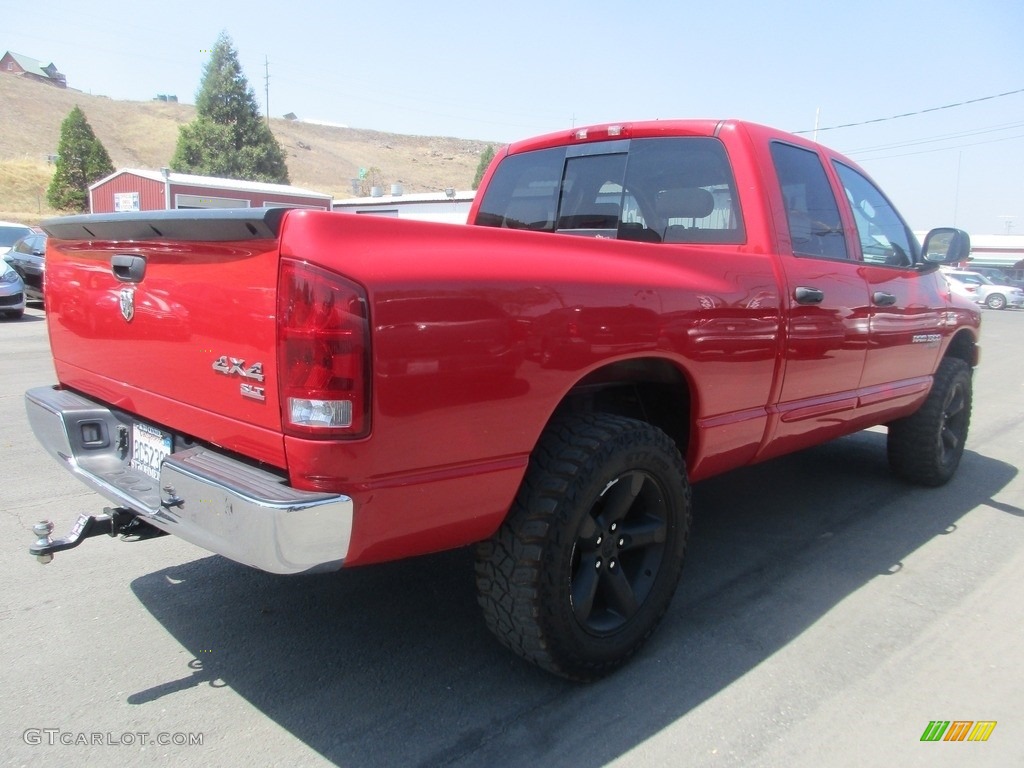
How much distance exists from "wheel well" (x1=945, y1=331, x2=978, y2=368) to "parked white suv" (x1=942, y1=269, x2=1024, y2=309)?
3005 cm

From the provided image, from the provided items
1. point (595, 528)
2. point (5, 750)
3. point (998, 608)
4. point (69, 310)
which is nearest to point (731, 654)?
point (595, 528)

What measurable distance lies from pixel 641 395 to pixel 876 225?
203 centimetres

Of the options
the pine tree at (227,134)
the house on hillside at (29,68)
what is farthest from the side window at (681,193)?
the house on hillside at (29,68)

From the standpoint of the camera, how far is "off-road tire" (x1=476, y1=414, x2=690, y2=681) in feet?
7.90

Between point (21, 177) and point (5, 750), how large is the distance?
50915 millimetres

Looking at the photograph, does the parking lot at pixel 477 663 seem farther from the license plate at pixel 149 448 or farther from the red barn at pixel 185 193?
the red barn at pixel 185 193

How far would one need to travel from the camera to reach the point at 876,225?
167 inches

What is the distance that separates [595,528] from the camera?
8.57 ft

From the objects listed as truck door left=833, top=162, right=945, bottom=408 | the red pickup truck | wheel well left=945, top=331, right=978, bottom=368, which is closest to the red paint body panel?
the red pickup truck

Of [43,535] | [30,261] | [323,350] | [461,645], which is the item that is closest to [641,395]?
[461,645]

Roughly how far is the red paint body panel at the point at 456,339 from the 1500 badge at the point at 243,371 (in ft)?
0.08

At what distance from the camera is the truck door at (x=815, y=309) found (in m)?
3.34

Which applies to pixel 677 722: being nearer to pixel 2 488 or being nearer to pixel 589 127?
pixel 589 127

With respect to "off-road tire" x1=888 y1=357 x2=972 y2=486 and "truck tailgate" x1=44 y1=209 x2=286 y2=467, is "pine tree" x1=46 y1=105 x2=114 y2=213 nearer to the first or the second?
"truck tailgate" x1=44 y1=209 x2=286 y2=467
